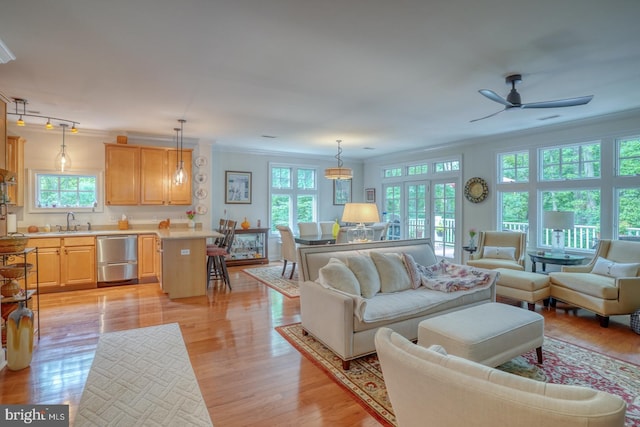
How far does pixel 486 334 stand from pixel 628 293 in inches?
98.8

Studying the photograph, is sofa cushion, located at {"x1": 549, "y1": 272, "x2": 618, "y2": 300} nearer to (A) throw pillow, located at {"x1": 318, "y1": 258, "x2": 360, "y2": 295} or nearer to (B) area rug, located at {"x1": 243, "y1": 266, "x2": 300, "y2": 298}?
(A) throw pillow, located at {"x1": 318, "y1": 258, "x2": 360, "y2": 295}

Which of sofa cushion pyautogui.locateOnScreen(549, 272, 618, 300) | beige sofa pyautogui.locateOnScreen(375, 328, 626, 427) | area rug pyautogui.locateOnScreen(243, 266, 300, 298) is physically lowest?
area rug pyautogui.locateOnScreen(243, 266, 300, 298)

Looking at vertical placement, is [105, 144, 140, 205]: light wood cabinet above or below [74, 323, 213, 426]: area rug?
above

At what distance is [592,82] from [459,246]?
3863 mm

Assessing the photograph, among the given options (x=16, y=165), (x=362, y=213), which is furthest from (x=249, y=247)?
(x=16, y=165)

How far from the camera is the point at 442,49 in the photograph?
267cm

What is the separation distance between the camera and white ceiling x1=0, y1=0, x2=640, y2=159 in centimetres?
215

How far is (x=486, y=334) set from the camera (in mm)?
2338

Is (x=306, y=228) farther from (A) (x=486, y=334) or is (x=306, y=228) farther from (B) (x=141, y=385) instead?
(A) (x=486, y=334)

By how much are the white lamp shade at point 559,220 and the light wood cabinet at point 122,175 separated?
21.8 feet

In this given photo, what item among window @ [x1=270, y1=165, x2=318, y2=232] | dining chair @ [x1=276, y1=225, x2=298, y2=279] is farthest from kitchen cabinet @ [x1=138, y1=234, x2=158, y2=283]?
window @ [x1=270, y1=165, x2=318, y2=232]

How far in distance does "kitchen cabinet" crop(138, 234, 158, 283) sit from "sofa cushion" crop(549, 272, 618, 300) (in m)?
5.99

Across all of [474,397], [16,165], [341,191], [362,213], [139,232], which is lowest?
[474,397]

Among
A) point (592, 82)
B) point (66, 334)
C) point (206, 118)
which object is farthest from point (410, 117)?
point (66, 334)
